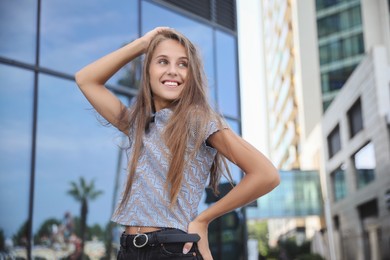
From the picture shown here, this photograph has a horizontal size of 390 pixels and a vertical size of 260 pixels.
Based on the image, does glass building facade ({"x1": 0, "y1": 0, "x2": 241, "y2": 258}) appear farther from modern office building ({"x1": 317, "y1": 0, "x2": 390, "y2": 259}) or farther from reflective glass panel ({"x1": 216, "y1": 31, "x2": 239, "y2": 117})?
modern office building ({"x1": 317, "y1": 0, "x2": 390, "y2": 259})

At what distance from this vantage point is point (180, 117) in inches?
69.6

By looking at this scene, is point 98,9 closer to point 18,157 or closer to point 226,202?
point 18,157

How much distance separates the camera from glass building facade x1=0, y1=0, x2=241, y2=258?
277 inches

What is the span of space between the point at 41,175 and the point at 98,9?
2492 millimetres

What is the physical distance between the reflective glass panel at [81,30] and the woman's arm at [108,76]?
19.2 feet

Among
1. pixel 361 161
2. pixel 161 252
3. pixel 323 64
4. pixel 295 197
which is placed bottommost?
pixel 161 252

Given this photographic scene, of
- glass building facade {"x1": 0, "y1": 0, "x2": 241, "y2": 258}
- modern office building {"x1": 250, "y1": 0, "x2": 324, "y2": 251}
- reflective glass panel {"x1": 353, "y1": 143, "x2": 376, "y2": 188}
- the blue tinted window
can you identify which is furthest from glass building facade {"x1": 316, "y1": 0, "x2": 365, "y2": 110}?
the blue tinted window

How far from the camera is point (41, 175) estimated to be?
730 cm

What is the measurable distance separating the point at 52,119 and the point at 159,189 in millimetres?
6137

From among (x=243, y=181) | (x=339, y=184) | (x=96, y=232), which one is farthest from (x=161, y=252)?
(x=339, y=184)

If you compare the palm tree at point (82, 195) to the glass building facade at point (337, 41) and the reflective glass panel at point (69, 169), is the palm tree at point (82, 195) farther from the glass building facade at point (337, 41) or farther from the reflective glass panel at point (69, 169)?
the glass building facade at point (337, 41)

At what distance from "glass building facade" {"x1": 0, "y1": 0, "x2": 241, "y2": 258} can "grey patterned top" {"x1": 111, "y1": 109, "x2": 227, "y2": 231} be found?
A: 15.4 feet

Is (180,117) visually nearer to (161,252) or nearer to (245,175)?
(245,175)

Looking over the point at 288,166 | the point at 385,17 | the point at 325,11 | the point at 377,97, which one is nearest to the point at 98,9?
the point at 377,97
